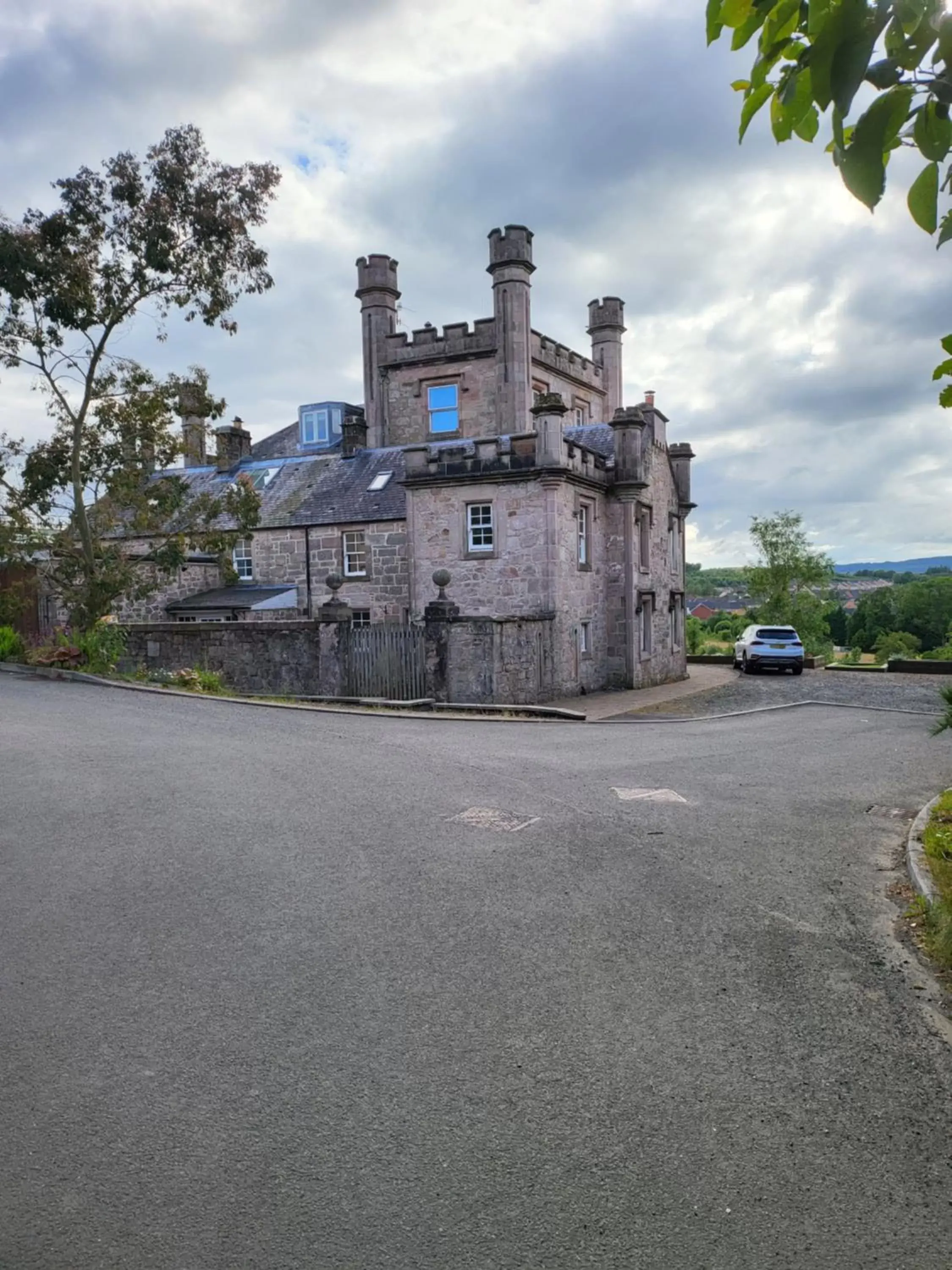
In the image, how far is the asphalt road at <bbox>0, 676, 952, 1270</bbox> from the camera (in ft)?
9.64

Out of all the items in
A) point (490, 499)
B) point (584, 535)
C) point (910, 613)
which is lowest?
point (910, 613)

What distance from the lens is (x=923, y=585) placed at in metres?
69.2

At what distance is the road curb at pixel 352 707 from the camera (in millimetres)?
16484

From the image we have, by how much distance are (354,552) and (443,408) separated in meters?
9.11

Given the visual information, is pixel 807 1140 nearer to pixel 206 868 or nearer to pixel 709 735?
pixel 206 868

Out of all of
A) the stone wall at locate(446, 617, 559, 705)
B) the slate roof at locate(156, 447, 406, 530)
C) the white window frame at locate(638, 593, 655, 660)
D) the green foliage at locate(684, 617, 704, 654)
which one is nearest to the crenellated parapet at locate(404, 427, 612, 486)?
the slate roof at locate(156, 447, 406, 530)

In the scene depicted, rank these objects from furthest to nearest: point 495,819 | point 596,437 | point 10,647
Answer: point 596,437 < point 10,647 < point 495,819

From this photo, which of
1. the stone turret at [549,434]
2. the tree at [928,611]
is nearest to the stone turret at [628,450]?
the stone turret at [549,434]

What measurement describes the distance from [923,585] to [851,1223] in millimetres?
74193

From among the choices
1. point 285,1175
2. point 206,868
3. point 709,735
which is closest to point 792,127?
point 285,1175

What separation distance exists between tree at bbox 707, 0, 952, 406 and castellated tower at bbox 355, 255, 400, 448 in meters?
32.1

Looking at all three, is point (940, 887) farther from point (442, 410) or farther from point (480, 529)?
point (442, 410)

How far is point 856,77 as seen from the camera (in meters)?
1.82

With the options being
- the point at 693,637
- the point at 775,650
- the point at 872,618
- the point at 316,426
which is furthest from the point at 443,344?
the point at 872,618
